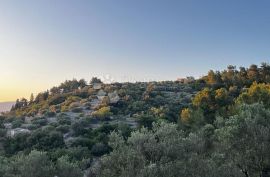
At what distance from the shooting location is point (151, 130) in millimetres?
30000

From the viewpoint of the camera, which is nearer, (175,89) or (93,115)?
(93,115)

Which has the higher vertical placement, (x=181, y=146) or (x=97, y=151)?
(x=181, y=146)

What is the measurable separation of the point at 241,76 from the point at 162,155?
83.8 metres

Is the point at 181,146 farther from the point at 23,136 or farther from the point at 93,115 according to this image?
the point at 93,115

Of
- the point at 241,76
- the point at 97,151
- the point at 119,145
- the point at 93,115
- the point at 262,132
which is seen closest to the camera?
the point at 119,145

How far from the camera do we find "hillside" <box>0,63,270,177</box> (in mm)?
27531

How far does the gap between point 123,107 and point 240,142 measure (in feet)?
210

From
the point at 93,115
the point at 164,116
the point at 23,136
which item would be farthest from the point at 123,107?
the point at 23,136

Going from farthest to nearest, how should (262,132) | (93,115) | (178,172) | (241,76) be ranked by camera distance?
(241,76) < (93,115) < (262,132) < (178,172)

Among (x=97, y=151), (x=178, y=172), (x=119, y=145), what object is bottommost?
(x=97, y=151)

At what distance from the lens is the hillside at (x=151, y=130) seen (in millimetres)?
27531

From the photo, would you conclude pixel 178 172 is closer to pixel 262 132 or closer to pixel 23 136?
pixel 262 132

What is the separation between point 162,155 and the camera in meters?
27.6

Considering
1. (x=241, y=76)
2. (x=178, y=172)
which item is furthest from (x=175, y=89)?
(x=178, y=172)
